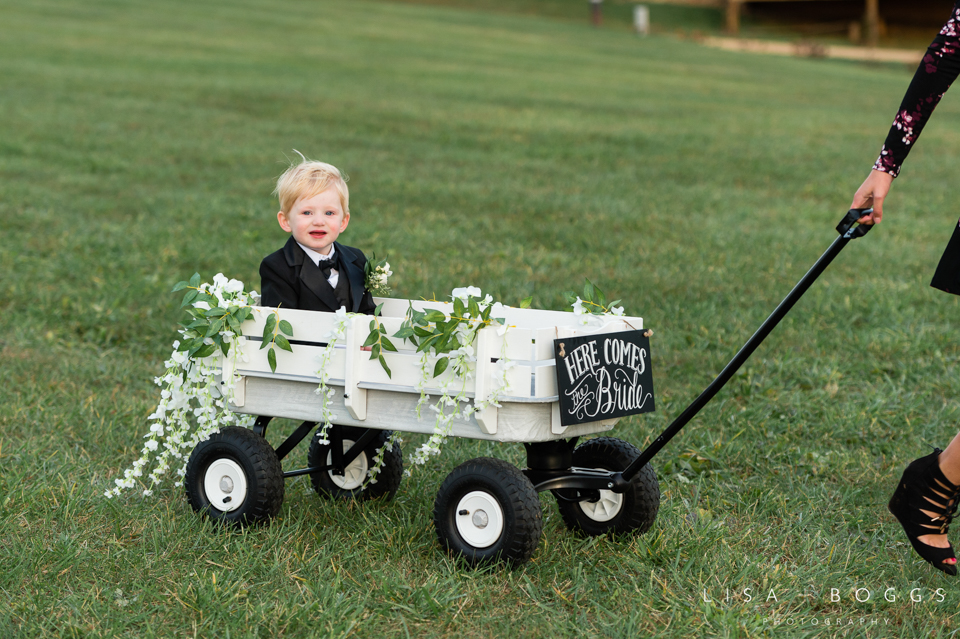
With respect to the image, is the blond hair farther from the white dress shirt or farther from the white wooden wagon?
the white wooden wagon

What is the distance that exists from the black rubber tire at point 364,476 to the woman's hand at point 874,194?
1757mm

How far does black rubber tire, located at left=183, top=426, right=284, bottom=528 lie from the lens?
3213 millimetres

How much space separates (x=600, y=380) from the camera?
9.86 ft

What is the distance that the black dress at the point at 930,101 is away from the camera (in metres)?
2.88

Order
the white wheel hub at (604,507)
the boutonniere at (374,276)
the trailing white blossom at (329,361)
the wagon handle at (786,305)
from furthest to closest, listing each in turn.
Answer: the boutonniere at (374,276), the white wheel hub at (604,507), the trailing white blossom at (329,361), the wagon handle at (786,305)

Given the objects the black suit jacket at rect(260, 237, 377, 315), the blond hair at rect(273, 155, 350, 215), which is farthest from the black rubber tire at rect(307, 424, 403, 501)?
the blond hair at rect(273, 155, 350, 215)

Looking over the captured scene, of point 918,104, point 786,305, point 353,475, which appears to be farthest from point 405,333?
point 918,104

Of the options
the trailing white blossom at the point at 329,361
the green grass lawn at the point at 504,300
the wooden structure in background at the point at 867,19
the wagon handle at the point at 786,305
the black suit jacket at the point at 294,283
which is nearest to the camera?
the wagon handle at the point at 786,305

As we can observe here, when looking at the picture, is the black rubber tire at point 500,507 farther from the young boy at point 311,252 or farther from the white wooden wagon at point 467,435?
the young boy at point 311,252

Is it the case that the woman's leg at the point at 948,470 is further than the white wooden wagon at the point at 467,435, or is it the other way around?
the woman's leg at the point at 948,470

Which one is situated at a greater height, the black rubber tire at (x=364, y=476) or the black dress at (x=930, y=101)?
the black dress at (x=930, y=101)

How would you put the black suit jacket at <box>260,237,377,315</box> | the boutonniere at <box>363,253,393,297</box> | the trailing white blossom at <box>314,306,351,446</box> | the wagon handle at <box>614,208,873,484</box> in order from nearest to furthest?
the wagon handle at <box>614,208,873,484</box> < the trailing white blossom at <box>314,306,351,446</box> < the black suit jacket at <box>260,237,377,315</box> < the boutonniere at <box>363,253,393,297</box>

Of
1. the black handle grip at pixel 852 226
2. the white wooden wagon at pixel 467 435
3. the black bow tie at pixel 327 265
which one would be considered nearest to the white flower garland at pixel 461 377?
the white wooden wagon at pixel 467 435

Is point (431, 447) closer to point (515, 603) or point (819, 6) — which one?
point (515, 603)
